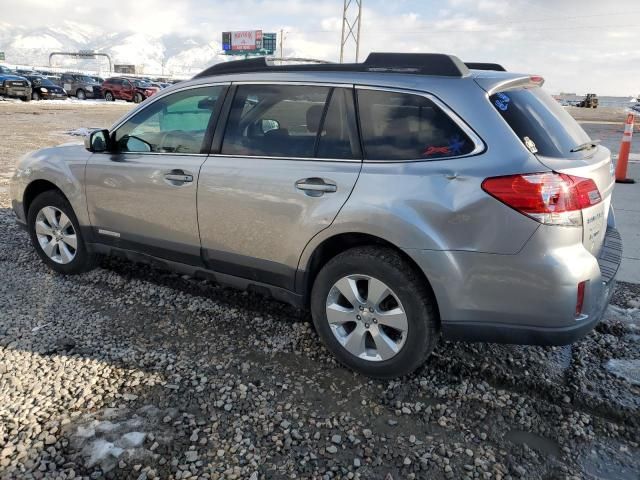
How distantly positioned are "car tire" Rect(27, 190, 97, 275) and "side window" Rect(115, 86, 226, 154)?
2.84 ft

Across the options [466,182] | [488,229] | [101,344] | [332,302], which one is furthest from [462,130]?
[101,344]

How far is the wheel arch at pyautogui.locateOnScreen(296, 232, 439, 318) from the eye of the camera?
2.89 m

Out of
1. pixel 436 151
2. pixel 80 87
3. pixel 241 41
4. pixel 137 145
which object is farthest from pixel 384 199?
pixel 241 41

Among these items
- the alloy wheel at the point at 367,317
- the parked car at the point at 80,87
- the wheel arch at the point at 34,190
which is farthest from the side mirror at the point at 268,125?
the parked car at the point at 80,87

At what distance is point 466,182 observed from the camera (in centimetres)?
261

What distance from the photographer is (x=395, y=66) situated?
10.00 ft

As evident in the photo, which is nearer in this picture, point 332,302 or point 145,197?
point 332,302

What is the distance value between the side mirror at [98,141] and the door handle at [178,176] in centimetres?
76

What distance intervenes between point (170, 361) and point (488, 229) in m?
2.04

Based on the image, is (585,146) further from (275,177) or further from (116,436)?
(116,436)

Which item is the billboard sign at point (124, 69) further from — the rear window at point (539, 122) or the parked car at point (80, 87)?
the rear window at point (539, 122)

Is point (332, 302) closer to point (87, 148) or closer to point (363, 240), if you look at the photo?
point (363, 240)

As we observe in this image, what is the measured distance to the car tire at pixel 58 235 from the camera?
176 inches

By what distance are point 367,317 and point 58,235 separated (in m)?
3.00
